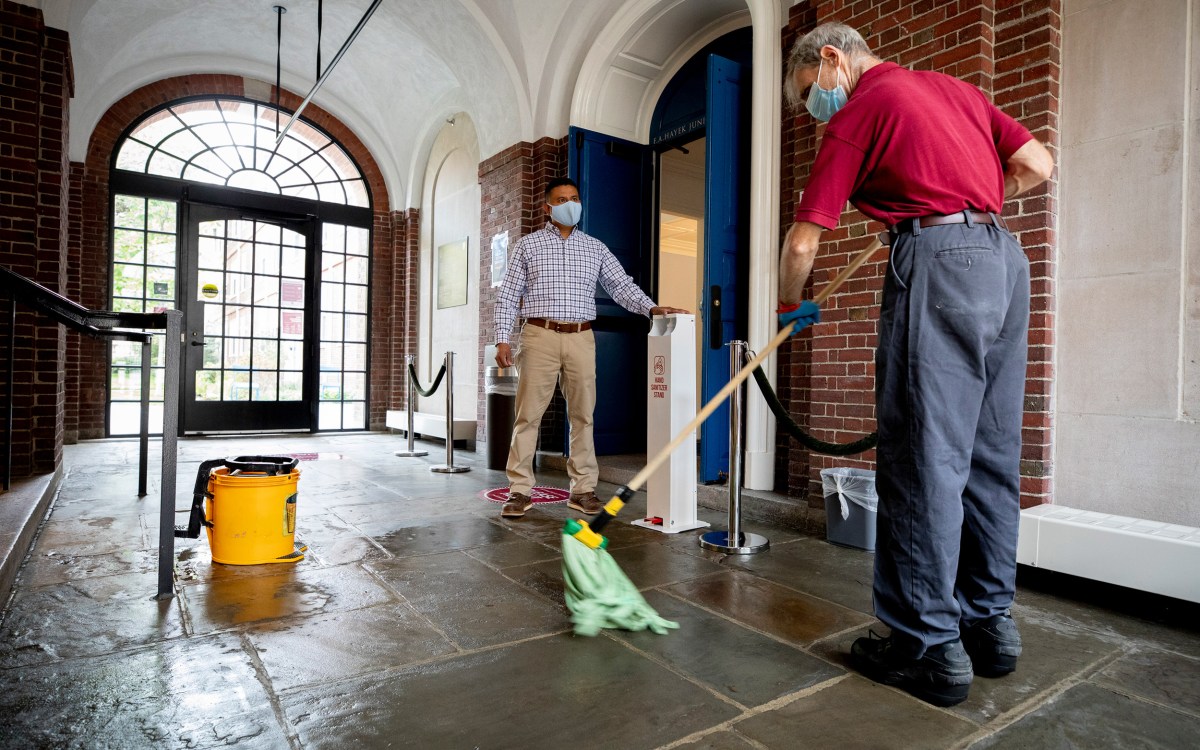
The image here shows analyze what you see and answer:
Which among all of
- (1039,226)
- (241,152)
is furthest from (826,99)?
(241,152)

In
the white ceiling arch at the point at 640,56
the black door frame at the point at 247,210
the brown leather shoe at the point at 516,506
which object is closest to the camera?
the brown leather shoe at the point at 516,506

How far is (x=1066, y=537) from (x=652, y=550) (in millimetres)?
1741

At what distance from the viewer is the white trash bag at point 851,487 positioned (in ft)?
11.5

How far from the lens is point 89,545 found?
10.9 feet

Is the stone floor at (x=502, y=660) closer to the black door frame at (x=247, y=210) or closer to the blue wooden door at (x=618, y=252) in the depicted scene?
the blue wooden door at (x=618, y=252)

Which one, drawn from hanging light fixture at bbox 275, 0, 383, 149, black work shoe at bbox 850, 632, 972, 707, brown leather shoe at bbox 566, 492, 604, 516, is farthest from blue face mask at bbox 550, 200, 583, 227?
hanging light fixture at bbox 275, 0, 383, 149

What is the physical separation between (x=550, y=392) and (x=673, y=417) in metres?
0.87

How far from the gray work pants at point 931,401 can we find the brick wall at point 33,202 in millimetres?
5349

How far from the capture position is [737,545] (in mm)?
3477

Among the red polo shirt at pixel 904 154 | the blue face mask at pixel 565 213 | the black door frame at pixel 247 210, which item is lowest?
the red polo shirt at pixel 904 154

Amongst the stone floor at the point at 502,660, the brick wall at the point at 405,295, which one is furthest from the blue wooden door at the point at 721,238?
the brick wall at the point at 405,295

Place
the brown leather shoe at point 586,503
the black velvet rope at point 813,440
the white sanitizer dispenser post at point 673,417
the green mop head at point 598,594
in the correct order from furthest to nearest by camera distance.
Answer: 1. the brown leather shoe at point 586,503
2. the white sanitizer dispenser post at point 673,417
3. the black velvet rope at point 813,440
4. the green mop head at point 598,594

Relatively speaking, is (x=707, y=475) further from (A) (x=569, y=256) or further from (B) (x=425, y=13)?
(B) (x=425, y=13)

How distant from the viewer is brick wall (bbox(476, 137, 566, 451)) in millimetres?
6629
